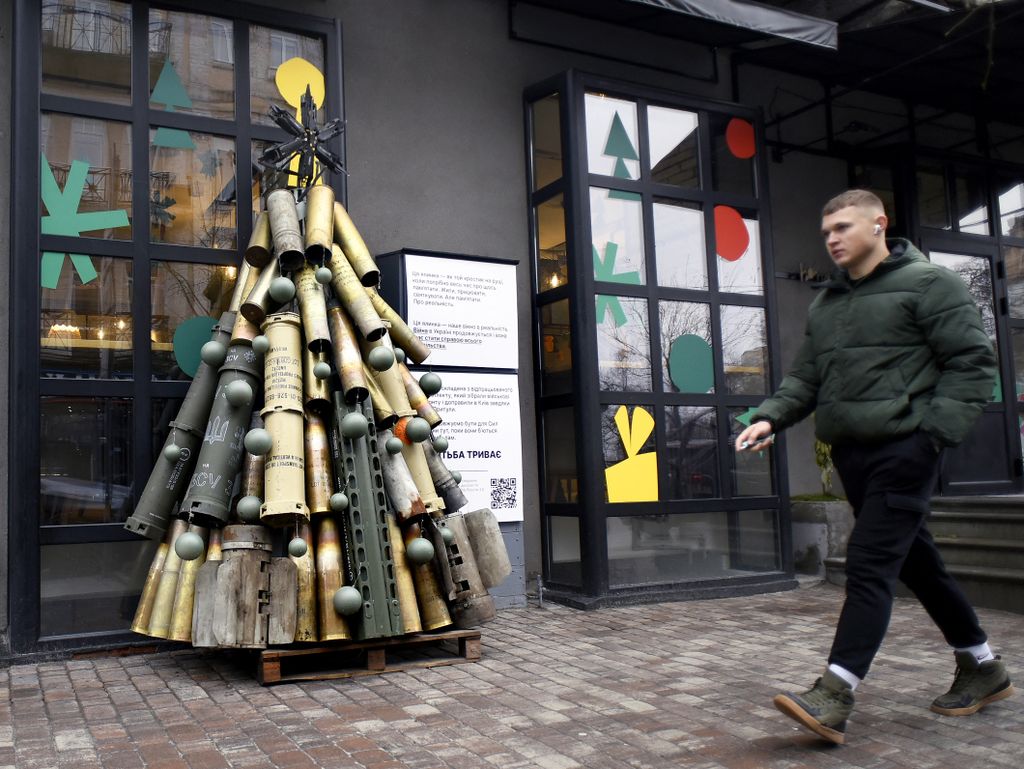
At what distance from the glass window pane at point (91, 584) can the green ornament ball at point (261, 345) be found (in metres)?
1.50

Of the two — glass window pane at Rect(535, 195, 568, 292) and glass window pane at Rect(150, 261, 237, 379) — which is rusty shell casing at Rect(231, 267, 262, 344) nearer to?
glass window pane at Rect(150, 261, 237, 379)

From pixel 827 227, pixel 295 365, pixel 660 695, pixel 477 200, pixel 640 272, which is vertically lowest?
pixel 660 695

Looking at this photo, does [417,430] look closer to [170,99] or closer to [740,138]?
[170,99]

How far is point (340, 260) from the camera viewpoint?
5.71m

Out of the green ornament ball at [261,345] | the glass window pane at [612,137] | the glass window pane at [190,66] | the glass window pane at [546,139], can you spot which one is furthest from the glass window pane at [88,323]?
the glass window pane at [612,137]

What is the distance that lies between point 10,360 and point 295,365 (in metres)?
1.78

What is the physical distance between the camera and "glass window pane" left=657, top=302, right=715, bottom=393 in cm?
770

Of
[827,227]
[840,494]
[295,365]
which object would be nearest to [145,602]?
[295,365]

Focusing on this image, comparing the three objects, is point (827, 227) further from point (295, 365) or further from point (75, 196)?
point (75, 196)

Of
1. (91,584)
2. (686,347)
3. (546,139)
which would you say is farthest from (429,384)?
(546,139)

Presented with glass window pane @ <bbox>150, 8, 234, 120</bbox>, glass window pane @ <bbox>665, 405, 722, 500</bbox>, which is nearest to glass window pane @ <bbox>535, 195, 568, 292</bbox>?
glass window pane @ <bbox>665, 405, 722, 500</bbox>

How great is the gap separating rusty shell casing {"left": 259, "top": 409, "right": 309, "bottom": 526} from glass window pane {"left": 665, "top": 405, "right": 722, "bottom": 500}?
3.44 m

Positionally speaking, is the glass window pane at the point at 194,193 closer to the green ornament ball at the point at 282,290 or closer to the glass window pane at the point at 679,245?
the green ornament ball at the point at 282,290

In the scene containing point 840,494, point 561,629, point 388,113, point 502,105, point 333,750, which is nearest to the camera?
point 333,750
